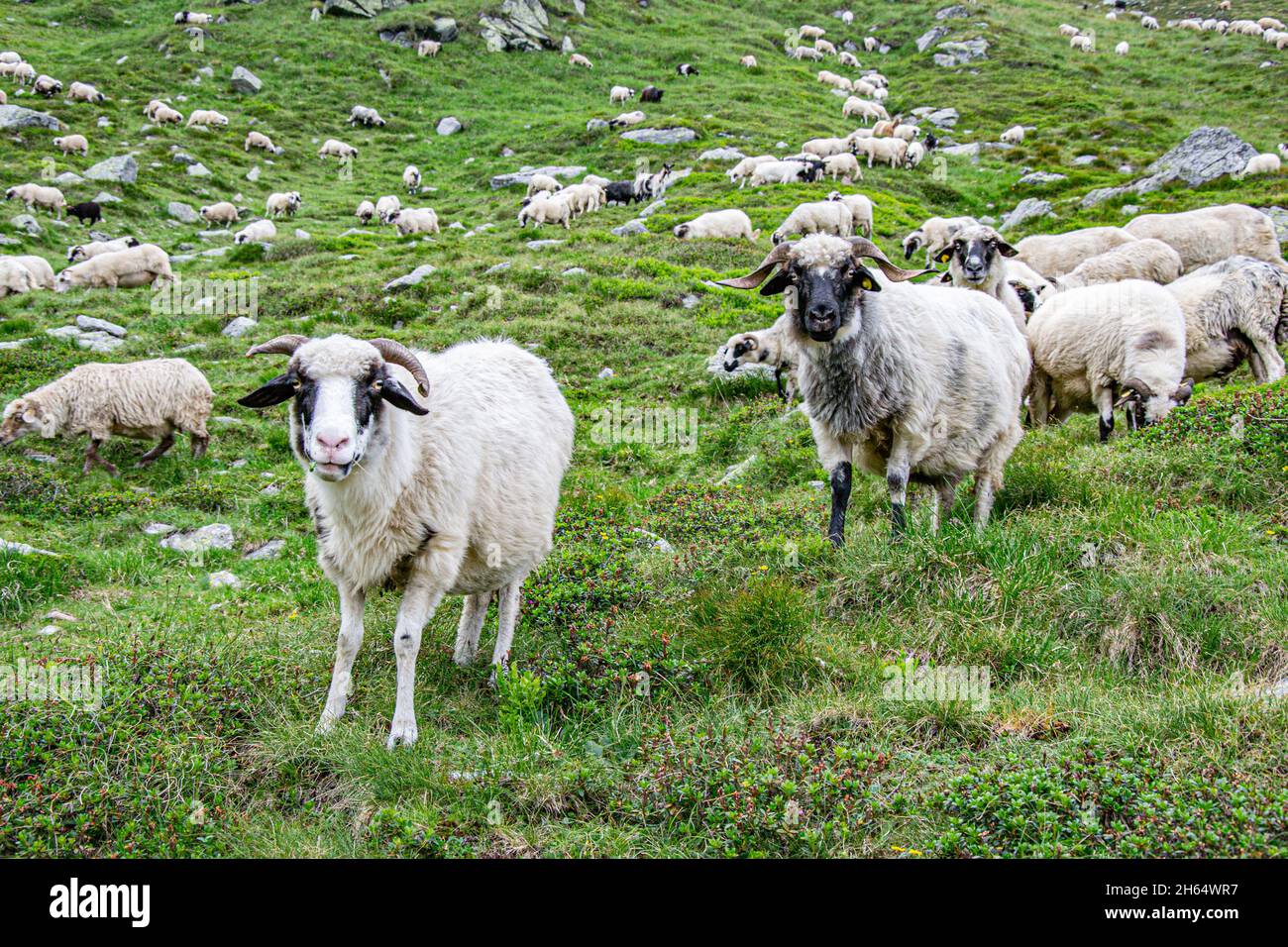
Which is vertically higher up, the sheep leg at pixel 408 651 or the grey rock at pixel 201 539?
the sheep leg at pixel 408 651

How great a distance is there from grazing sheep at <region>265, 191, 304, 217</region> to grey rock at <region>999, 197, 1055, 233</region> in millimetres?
25999

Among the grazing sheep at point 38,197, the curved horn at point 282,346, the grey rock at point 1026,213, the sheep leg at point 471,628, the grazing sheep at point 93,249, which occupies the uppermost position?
the curved horn at point 282,346

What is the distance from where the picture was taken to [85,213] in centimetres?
2395

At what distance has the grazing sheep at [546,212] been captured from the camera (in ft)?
87.6

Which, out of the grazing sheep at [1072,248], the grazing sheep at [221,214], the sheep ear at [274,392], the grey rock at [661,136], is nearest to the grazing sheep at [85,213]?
the grazing sheep at [221,214]

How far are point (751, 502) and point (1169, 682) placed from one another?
446cm

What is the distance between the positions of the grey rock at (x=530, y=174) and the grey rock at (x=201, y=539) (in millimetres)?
27062

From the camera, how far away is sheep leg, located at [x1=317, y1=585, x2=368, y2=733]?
4953mm

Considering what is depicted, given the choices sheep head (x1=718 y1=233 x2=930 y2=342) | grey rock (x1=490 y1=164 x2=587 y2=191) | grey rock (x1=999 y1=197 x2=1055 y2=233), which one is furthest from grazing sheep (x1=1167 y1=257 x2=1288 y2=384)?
grey rock (x1=490 y1=164 x2=587 y2=191)

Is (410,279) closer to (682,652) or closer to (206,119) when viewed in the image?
(682,652)

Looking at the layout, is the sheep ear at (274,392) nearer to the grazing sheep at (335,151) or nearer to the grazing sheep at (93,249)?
the grazing sheep at (93,249)
